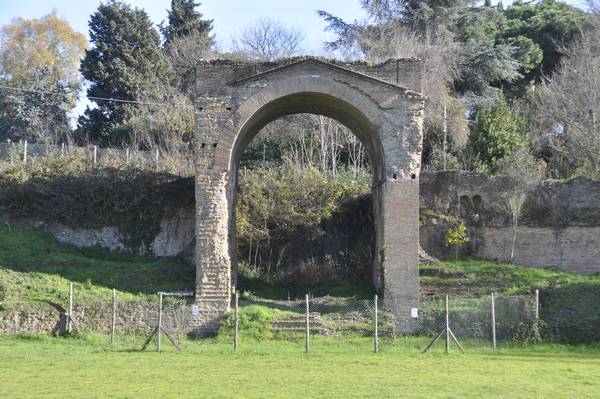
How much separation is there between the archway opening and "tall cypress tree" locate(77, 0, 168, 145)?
593 inches

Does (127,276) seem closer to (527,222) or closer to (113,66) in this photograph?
(527,222)

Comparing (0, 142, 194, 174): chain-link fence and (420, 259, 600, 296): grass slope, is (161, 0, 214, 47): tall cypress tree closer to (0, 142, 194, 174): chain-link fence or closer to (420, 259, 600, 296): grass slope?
(0, 142, 194, 174): chain-link fence

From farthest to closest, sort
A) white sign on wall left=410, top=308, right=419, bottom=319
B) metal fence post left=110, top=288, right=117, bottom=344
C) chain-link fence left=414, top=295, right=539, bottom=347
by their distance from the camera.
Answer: white sign on wall left=410, top=308, right=419, bottom=319 → chain-link fence left=414, top=295, right=539, bottom=347 → metal fence post left=110, top=288, right=117, bottom=344

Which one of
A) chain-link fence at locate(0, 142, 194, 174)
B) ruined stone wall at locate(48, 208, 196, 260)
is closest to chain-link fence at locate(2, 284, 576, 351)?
ruined stone wall at locate(48, 208, 196, 260)

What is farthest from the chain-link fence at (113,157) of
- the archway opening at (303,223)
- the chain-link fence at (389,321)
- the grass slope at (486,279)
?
the grass slope at (486,279)

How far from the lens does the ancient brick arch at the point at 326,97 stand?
69.4ft

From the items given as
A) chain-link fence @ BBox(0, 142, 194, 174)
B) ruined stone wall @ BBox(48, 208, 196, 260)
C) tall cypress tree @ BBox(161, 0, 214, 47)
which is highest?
tall cypress tree @ BBox(161, 0, 214, 47)

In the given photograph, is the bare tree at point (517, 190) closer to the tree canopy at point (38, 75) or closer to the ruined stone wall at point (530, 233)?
the ruined stone wall at point (530, 233)

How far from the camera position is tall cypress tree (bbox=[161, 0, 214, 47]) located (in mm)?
49281

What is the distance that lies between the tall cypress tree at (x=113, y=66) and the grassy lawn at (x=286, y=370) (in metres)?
25.3

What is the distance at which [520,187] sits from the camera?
28.1 metres

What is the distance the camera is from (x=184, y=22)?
49625 mm

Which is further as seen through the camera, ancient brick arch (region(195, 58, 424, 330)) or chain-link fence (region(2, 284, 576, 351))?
ancient brick arch (region(195, 58, 424, 330))

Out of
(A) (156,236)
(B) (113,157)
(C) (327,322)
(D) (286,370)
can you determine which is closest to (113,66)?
(B) (113,157)
